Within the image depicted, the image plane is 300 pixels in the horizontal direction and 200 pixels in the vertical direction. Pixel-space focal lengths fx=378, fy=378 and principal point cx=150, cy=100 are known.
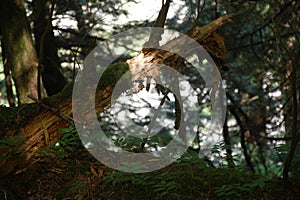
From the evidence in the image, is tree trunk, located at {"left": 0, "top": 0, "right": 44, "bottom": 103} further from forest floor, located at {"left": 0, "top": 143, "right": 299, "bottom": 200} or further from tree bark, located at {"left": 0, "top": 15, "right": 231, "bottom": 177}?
forest floor, located at {"left": 0, "top": 143, "right": 299, "bottom": 200}

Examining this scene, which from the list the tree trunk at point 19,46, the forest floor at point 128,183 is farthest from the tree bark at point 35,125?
the tree trunk at point 19,46

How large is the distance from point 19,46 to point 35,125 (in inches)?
84.6

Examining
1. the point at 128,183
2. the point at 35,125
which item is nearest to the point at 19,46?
the point at 35,125

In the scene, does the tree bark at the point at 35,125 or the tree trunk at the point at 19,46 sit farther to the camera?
the tree trunk at the point at 19,46

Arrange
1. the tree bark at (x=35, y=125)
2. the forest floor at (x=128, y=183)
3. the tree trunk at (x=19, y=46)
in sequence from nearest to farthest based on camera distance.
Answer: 1. the forest floor at (x=128, y=183)
2. the tree bark at (x=35, y=125)
3. the tree trunk at (x=19, y=46)

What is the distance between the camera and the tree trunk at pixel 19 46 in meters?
5.52

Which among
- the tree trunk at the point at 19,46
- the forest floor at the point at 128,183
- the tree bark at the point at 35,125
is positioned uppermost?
the tree trunk at the point at 19,46

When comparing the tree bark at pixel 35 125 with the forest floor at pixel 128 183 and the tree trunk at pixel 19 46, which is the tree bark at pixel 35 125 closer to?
the forest floor at pixel 128 183

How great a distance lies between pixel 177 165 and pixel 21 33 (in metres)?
3.38

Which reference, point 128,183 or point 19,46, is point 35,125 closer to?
point 128,183

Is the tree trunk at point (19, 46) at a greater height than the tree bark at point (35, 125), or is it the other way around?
the tree trunk at point (19, 46)

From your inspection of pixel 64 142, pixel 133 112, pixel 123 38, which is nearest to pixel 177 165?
pixel 64 142

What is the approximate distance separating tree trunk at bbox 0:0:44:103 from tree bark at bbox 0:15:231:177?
1726 millimetres

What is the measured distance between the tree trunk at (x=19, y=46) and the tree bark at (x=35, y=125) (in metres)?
1.73
